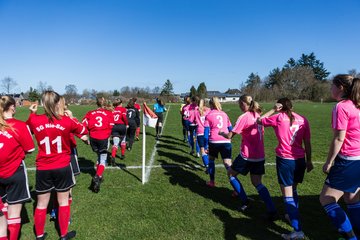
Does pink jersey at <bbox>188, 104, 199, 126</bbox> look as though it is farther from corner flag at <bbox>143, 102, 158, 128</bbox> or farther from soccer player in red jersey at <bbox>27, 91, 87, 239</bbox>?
soccer player in red jersey at <bbox>27, 91, 87, 239</bbox>

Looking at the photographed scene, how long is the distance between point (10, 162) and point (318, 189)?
5.94 meters

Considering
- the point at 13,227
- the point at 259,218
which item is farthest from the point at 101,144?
the point at 259,218

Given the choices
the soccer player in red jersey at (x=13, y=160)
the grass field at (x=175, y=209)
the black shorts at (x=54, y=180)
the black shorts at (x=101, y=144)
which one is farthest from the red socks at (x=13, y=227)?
the black shorts at (x=101, y=144)

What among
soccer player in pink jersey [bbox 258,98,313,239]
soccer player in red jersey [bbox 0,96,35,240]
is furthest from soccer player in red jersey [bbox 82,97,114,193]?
soccer player in pink jersey [bbox 258,98,313,239]

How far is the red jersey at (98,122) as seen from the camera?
6492mm

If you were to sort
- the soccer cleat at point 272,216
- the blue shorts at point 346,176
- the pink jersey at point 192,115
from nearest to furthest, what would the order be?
1. the blue shorts at point 346,176
2. the soccer cleat at point 272,216
3. the pink jersey at point 192,115

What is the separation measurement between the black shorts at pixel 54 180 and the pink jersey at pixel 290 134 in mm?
3088

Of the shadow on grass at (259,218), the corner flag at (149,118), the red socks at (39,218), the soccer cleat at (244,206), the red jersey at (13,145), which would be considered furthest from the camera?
the corner flag at (149,118)

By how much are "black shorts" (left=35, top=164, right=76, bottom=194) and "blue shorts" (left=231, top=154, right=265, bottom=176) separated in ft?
9.17

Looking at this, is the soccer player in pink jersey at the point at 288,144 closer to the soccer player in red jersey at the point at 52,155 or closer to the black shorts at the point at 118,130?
the soccer player in red jersey at the point at 52,155

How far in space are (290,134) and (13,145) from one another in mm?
3863

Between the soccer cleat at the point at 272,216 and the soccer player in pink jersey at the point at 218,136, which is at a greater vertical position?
the soccer player in pink jersey at the point at 218,136

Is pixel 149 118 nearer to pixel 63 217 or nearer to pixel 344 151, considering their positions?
pixel 63 217

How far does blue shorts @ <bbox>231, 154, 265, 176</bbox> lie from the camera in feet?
15.6
